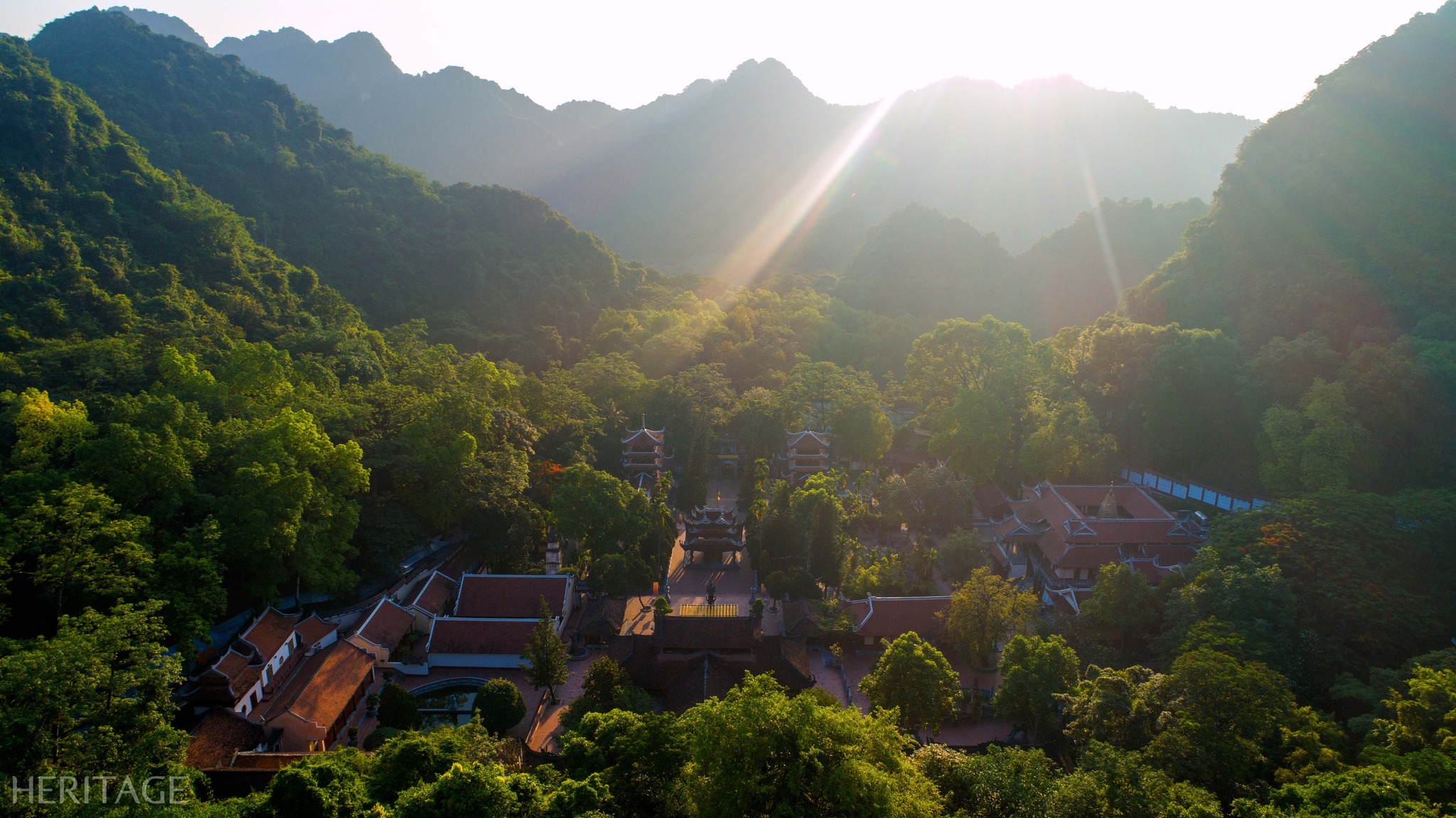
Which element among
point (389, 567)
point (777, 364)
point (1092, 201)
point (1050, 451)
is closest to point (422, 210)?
point (777, 364)

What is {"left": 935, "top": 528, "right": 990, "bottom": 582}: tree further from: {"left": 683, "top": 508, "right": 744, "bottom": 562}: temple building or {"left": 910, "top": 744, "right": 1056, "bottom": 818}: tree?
{"left": 910, "top": 744, "right": 1056, "bottom": 818}: tree

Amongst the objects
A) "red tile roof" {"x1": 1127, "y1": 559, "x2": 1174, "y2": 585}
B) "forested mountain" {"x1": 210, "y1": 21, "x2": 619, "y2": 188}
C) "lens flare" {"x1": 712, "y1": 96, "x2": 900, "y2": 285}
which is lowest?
"red tile roof" {"x1": 1127, "y1": 559, "x2": 1174, "y2": 585}

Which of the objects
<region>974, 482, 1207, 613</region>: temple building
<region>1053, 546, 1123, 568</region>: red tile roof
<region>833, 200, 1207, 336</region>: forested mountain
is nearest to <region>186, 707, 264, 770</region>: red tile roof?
<region>974, 482, 1207, 613</region>: temple building

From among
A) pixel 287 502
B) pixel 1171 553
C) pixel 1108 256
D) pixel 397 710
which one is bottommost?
pixel 1171 553

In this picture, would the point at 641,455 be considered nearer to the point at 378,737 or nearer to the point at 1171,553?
the point at 378,737

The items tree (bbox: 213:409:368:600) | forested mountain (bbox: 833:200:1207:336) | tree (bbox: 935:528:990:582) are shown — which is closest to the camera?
tree (bbox: 213:409:368:600)

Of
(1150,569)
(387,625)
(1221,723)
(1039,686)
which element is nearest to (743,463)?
(1150,569)

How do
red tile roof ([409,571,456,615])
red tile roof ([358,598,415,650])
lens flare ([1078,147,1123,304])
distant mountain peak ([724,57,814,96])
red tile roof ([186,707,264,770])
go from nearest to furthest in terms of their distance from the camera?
red tile roof ([186,707,264,770])
red tile roof ([358,598,415,650])
red tile roof ([409,571,456,615])
lens flare ([1078,147,1123,304])
distant mountain peak ([724,57,814,96])
